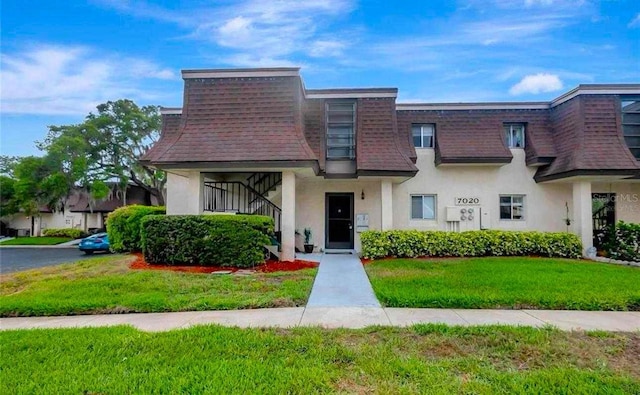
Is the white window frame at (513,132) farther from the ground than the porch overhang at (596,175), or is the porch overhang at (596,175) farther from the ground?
the white window frame at (513,132)

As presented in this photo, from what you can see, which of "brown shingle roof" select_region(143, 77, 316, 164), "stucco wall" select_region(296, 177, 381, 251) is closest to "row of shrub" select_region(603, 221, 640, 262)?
"stucco wall" select_region(296, 177, 381, 251)

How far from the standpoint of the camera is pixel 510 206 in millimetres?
14359

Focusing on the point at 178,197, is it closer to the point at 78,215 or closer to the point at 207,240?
the point at 207,240

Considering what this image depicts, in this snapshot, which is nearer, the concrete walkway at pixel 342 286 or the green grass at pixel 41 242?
the concrete walkway at pixel 342 286

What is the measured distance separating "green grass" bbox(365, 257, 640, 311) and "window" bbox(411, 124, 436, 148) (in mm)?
5680

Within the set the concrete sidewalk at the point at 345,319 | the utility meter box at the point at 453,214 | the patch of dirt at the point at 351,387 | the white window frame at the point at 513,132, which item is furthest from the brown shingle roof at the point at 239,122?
the white window frame at the point at 513,132

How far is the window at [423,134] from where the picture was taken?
47.7ft

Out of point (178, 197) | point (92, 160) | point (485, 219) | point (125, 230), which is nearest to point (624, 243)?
point (485, 219)

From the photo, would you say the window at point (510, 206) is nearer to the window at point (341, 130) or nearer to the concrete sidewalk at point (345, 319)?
the window at point (341, 130)

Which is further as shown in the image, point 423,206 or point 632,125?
point 423,206

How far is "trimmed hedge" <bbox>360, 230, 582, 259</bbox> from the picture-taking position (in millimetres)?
11836

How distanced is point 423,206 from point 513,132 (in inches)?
199

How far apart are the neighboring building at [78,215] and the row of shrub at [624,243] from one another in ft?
109

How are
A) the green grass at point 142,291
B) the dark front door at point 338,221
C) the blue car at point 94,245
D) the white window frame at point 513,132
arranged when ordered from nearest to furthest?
1. the green grass at point 142,291
2. the dark front door at point 338,221
3. the white window frame at point 513,132
4. the blue car at point 94,245
